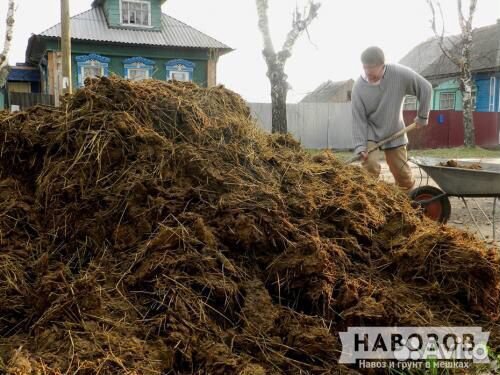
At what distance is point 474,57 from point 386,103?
23.3 m

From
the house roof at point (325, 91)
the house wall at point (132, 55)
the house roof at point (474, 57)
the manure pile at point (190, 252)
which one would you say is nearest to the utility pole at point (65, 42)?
the manure pile at point (190, 252)

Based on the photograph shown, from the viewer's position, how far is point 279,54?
1369 centimetres

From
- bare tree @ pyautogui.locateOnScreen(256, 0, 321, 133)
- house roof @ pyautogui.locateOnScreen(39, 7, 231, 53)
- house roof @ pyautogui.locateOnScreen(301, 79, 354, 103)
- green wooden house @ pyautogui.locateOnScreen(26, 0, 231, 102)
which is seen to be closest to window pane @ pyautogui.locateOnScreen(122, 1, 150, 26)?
green wooden house @ pyautogui.locateOnScreen(26, 0, 231, 102)

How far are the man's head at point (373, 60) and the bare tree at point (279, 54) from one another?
8.68 m

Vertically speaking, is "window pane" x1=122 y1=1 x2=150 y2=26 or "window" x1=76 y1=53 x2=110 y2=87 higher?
"window pane" x1=122 y1=1 x2=150 y2=26

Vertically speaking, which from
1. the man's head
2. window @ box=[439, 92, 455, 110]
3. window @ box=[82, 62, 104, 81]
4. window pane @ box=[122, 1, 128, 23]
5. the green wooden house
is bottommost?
the man's head

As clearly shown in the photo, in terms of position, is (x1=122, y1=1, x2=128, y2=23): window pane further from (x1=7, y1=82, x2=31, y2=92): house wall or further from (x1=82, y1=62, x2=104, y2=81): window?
(x1=7, y1=82, x2=31, y2=92): house wall

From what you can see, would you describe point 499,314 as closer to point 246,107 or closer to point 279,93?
point 246,107

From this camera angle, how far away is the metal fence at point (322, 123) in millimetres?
19578

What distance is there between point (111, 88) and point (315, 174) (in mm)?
1545

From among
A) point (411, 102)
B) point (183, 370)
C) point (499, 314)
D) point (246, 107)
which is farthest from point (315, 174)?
point (411, 102)

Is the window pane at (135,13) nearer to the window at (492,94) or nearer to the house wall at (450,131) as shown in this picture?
the house wall at (450,131)

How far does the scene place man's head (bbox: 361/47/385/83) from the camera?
16.6ft

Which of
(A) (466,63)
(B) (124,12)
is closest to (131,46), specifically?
(B) (124,12)
